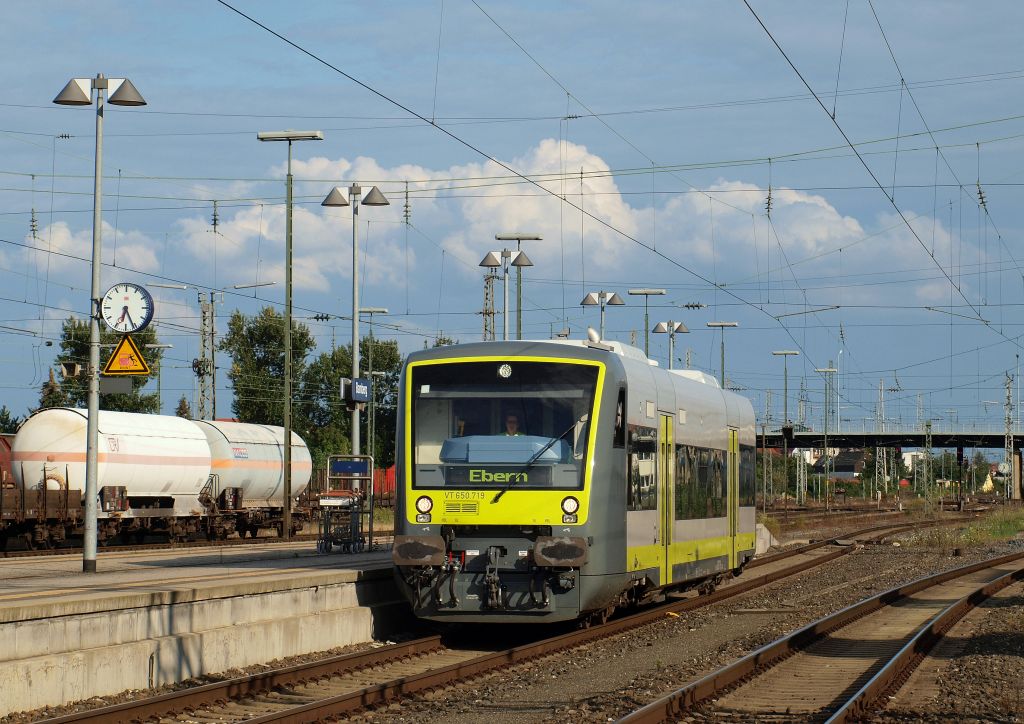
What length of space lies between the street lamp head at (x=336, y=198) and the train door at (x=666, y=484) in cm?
1915

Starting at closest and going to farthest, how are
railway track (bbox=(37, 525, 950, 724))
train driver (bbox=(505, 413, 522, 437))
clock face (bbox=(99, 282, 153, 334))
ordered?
1. railway track (bbox=(37, 525, 950, 724))
2. train driver (bbox=(505, 413, 522, 437))
3. clock face (bbox=(99, 282, 153, 334))

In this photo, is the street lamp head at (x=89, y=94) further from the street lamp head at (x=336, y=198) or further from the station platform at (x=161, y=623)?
the street lamp head at (x=336, y=198)

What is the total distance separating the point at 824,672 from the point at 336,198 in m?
24.8

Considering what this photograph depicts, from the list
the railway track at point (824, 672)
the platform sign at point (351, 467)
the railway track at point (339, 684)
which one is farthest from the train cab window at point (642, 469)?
the platform sign at point (351, 467)

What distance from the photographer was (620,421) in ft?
55.8

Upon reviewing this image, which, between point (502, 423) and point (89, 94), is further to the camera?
point (89, 94)

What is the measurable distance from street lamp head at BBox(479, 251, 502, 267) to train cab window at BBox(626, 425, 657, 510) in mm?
22090

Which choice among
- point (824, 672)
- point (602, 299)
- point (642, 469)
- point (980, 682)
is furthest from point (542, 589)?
point (602, 299)

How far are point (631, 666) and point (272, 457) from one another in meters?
31.3

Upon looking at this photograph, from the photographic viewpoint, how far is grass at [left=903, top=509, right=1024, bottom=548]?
151ft

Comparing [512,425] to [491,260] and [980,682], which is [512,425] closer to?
[980,682]

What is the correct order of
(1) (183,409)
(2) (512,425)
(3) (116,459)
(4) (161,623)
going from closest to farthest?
(4) (161,623) → (2) (512,425) → (3) (116,459) → (1) (183,409)

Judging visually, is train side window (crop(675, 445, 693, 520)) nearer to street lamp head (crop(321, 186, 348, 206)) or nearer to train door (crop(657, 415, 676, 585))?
train door (crop(657, 415, 676, 585))

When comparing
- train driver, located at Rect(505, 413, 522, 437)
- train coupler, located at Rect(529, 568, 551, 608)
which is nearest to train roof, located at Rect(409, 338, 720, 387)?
train driver, located at Rect(505, 413, 522, 437)
